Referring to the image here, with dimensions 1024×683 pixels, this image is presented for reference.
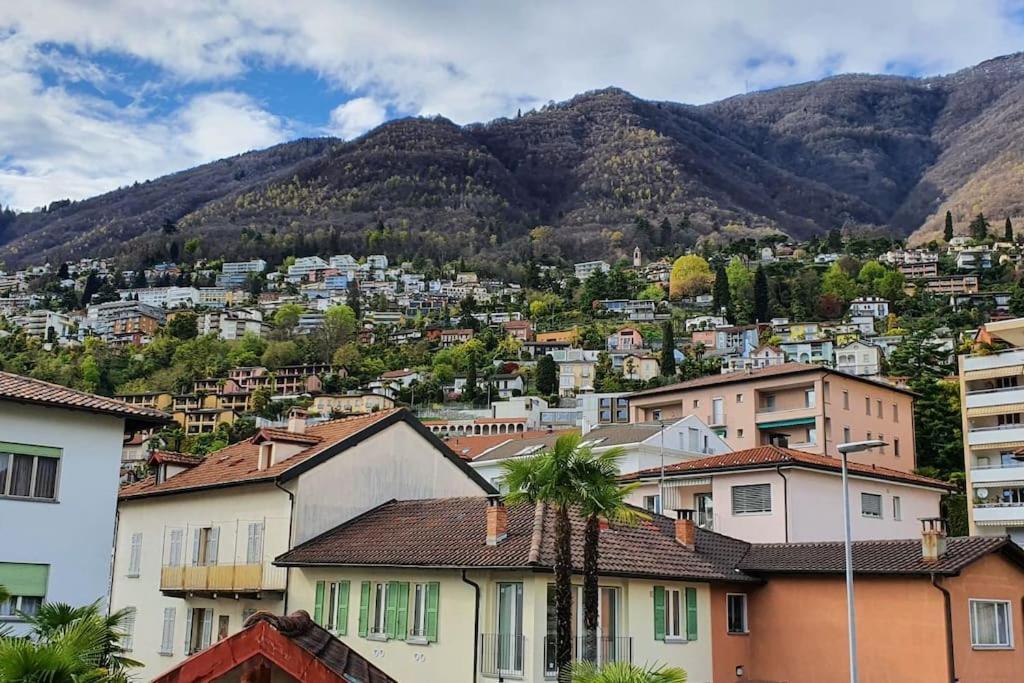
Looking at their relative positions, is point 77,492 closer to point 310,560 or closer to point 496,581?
point 310,560

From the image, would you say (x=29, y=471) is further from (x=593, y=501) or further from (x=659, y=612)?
(x=659, y=612)

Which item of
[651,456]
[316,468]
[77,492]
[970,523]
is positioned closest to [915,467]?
[970,523]

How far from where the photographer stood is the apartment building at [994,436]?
63.4 m

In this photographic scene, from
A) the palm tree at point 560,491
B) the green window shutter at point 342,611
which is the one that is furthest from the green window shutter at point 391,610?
the palm tree at point 560,491

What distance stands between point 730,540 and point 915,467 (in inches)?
1962

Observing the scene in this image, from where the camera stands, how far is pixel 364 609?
28062mm

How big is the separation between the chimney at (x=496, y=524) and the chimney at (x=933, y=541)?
32.8 ft

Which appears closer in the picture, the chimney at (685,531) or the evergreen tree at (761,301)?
the chimney at (685,531)

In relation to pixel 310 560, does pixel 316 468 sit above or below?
above

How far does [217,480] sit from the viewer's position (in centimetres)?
3425

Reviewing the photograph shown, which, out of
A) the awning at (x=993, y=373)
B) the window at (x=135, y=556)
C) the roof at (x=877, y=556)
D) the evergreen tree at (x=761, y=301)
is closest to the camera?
the roof at (x=877, y=556)

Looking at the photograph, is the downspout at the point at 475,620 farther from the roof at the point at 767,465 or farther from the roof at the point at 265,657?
the roof at the point at 265,657

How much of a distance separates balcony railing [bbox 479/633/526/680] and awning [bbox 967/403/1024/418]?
2033 inches

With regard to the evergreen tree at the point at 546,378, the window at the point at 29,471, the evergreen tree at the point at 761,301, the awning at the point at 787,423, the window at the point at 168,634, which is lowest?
the window at the point at 168,634
